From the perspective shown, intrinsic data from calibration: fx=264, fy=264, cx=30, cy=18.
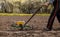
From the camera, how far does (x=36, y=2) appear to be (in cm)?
1884

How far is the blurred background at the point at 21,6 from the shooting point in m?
18.4

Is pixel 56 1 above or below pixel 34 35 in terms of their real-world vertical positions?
above

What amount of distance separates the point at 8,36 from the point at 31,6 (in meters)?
12.2

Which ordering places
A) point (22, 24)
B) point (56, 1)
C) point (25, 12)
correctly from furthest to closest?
1. point (25, 12)
2. point (22, 24)
3. point (56, 1)

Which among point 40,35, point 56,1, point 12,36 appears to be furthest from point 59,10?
point 12,36

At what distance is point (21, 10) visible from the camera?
1852 cm

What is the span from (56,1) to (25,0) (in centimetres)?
1163

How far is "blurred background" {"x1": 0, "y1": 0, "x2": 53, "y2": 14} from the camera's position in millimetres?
18359

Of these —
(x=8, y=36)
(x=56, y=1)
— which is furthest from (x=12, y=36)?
(x=56, y=1)

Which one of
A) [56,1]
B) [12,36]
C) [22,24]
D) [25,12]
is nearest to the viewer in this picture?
[12,36]

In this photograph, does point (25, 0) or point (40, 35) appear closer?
point (40, 35)

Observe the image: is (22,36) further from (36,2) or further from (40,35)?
(36,2)

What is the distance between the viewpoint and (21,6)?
18.6 meters

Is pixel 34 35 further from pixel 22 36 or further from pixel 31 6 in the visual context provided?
pixel 31 6
